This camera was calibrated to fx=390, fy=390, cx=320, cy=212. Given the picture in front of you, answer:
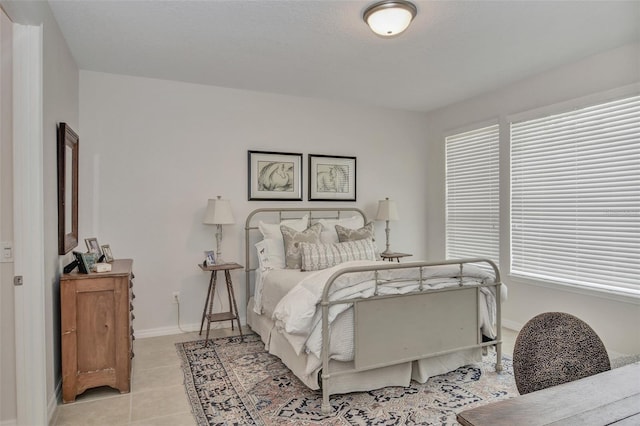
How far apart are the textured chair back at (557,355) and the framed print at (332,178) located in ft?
11.5

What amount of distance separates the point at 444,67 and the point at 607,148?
1641mm

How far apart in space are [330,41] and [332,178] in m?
2.07

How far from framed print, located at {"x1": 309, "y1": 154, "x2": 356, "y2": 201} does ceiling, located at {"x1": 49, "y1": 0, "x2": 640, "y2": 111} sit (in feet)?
3.13

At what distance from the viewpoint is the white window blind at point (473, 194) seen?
15.4 feet

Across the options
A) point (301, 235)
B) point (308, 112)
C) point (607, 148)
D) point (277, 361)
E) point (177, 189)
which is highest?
point (308, 112)

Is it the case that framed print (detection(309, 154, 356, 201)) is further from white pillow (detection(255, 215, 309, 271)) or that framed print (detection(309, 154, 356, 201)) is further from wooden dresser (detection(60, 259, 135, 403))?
wooden dresser (detection(60, 259, 135, 403))

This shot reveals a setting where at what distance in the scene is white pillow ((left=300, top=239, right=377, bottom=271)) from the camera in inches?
151

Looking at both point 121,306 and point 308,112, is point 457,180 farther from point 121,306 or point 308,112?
point 121,306

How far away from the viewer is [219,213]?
4.01 meters

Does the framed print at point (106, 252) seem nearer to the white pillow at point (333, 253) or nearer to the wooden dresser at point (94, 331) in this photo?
the wooden dresser at point (94, 331)

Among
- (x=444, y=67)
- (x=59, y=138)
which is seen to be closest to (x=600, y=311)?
(x=444, y=67)

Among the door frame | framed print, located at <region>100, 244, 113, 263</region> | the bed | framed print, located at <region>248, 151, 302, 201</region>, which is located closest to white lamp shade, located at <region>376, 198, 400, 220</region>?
framed print, located at <region>248, 151, 302, 201</region>

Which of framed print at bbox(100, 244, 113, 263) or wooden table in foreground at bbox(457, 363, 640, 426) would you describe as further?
framed print at bbox(100, 244, 113, 263)

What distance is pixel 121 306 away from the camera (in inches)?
113
